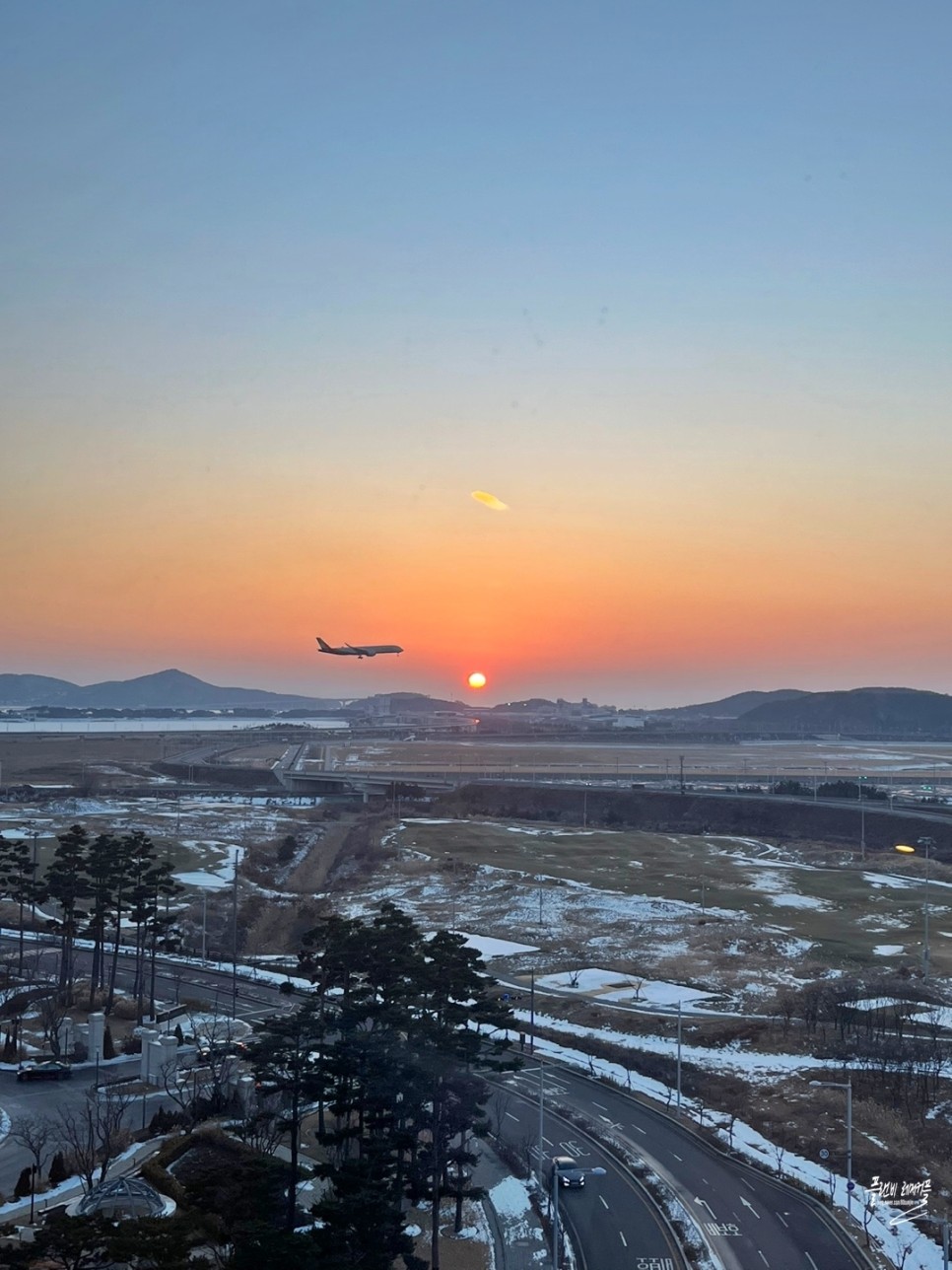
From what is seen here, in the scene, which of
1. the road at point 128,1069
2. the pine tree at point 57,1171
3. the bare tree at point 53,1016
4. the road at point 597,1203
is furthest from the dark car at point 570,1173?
the bare tree at point 53,1016

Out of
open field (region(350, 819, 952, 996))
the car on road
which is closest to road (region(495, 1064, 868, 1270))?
the car on road

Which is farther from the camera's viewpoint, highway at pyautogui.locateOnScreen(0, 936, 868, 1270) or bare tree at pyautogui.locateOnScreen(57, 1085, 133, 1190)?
bare tree at pyautogui.locateOnScreen(57, 1085, 133, 1190)

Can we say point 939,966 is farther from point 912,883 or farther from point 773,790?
point 773,790

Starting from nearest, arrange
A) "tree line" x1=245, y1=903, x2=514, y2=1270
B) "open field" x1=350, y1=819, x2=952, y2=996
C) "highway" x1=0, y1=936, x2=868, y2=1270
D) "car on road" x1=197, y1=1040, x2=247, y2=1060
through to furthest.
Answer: "highway" x1=0, y1=936, x2=868, y2=1270
"tree line" x1=245, y1=903, x2=514, y2=1270
"car on road" x1=197, y1=1040, x2=247, y2=1060
"open field" x1=350, y1=819, x2=952, y2=996

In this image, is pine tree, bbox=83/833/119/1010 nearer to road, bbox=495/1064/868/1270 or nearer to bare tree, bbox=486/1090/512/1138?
bare tree, bbox=486/1090/512/1138

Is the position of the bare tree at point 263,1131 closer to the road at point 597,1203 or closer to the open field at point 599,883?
the road at point 597,1203

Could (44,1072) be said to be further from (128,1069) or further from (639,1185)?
Answer: (639,1185)
